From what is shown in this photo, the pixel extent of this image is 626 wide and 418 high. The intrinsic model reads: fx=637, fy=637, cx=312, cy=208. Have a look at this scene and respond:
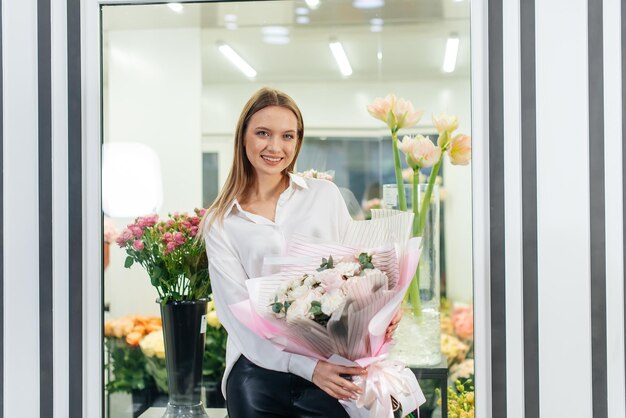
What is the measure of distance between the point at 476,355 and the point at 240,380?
65cm

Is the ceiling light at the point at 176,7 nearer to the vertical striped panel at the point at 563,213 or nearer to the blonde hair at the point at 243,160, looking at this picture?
the blonde hair at the point at 243,160

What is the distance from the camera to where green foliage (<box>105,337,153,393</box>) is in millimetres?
1804

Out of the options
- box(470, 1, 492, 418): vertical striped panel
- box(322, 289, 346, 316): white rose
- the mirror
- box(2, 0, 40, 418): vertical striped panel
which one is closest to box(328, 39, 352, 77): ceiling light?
the mirror

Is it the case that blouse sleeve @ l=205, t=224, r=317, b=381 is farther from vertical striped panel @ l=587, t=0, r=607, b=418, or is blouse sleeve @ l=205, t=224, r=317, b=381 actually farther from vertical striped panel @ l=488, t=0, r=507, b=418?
vertical striped panel @ l=587, t=0, r=607, b=418

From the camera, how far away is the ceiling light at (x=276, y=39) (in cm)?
176

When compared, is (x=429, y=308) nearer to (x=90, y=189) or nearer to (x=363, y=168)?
(x=363, y=168)

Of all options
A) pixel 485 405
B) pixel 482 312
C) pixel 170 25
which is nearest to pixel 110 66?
pixel 170 25

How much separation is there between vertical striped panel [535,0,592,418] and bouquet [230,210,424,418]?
1.20 ft

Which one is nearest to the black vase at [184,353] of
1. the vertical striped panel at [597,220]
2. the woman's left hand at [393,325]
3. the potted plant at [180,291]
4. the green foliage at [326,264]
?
the potted plant at [180,291]

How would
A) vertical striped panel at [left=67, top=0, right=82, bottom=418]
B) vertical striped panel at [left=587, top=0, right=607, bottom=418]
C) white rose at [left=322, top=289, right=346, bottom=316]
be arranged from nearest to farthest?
white rose at [left=322, top=289, right=346, bottom=316] → vertical striped panel at [left=587, top=0, right=607, bottom=418] → vertical striped panel at [left=67, top=0, right=82, bottom=418]

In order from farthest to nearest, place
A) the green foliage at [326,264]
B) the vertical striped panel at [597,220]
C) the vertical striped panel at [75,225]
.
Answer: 1. the vertical striped panel at [75,225]
2. the vertical striped panel at [597,220]
3. the green foliage at [326,264]

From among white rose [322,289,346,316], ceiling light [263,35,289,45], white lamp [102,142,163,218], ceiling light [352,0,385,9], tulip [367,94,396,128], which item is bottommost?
white rose [322,289,346,316]

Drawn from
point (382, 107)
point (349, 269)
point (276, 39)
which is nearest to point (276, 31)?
point (276, 39)

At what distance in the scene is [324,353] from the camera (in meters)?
1.61
